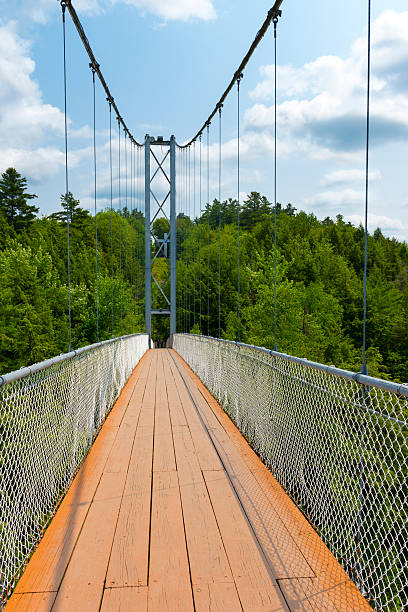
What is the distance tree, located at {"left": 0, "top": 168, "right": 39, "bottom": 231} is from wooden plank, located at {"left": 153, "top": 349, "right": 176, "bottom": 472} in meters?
33.0

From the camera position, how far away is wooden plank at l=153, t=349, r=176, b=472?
315 centimetres

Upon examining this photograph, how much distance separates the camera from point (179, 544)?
81.4 inches

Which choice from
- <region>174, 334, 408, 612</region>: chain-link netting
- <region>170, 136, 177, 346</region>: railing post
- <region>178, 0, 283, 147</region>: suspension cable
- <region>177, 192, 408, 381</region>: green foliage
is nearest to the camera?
<region>174, 334, 408, 612</region>: chain-link netting

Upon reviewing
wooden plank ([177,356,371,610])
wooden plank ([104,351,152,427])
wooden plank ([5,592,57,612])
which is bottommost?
wooden plank ([104,351,152,427])

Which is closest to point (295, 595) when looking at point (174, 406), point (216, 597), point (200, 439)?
point (216, 597)

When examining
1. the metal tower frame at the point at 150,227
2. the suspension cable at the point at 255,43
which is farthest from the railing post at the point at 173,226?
the suspension cable at the point at 255,43

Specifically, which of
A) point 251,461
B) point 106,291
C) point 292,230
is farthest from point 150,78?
point 292,230

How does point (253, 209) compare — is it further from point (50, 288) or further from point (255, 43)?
point (255, 43)

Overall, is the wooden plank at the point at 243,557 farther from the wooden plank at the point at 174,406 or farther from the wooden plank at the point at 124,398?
the wooden plank at the point at 124,398

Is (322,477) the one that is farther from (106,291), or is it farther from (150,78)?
(106,291)

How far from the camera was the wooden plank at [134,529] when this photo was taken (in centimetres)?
183

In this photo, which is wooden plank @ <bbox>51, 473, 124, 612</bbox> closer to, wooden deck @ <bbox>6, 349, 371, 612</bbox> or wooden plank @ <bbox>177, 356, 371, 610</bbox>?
wooden deck @ <bbox>6, 349, 371, 612</bbox>

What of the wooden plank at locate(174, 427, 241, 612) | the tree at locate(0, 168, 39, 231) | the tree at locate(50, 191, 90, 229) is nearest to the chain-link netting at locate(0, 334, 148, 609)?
the wooden plank at locate(174, 427, 241, 612)

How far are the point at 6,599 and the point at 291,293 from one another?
27.7 m
